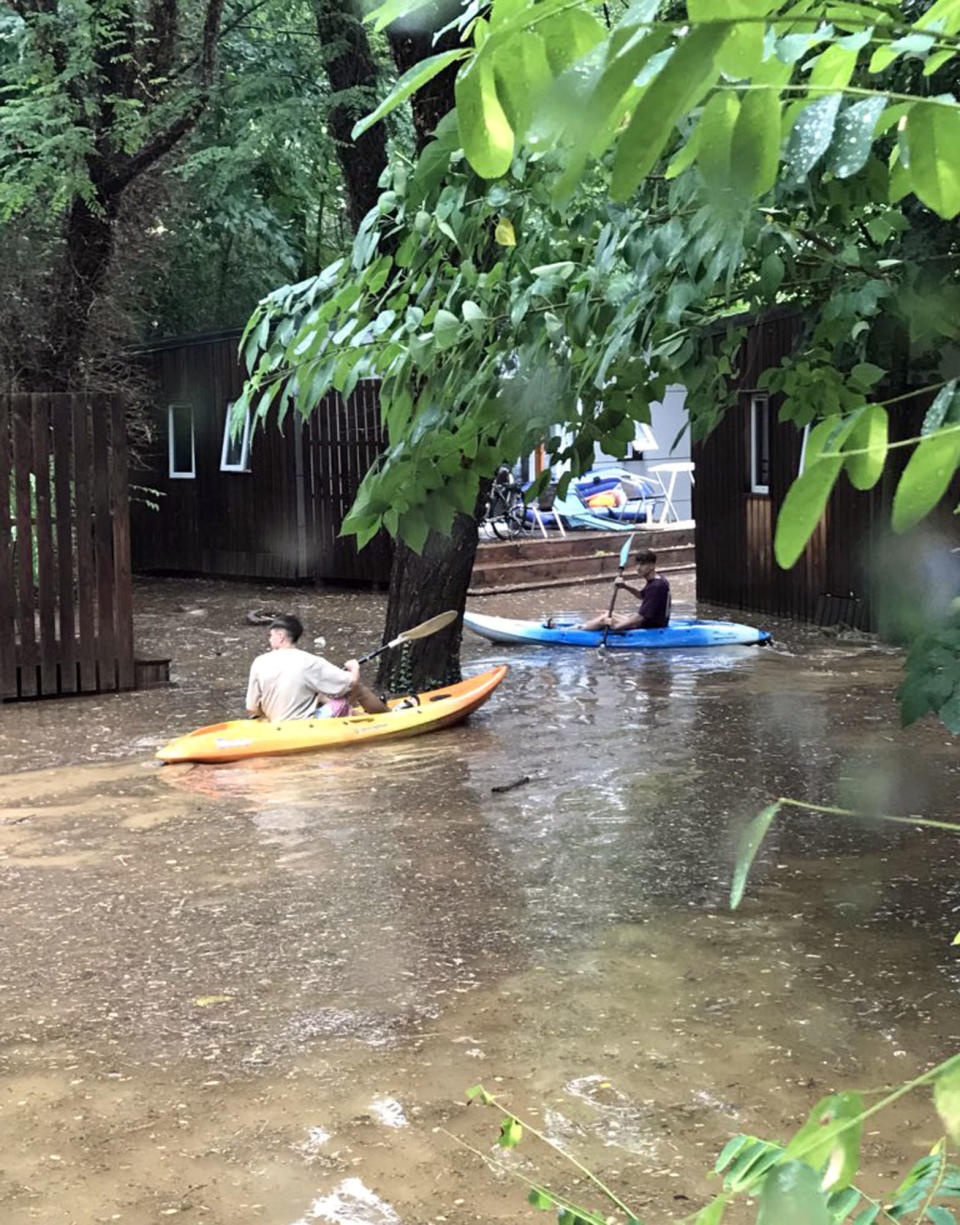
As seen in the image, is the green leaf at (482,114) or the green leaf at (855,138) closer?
the green leaf at (482,114)

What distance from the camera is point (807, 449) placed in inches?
43.3

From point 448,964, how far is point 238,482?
693 inches

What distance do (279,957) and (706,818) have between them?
10.1ft

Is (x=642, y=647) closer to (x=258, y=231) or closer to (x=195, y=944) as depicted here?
(x=195, y=944)

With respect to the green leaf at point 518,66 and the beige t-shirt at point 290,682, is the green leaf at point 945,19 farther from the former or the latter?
the beige t-shirt at point 290,682

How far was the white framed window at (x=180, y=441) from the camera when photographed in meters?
24.3

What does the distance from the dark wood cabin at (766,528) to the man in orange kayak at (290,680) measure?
5.74 metres

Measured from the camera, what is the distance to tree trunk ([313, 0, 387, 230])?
1392cm

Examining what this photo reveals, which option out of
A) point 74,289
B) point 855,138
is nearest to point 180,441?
point 74,289

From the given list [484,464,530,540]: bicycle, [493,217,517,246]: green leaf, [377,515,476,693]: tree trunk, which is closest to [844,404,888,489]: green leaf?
[493,217,517,246]: green leaf

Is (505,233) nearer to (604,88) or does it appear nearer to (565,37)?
(565,37)

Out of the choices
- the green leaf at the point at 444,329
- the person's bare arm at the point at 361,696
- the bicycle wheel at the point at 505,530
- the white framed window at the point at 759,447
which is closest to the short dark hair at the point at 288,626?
the person's bare arm at the point at 361,696

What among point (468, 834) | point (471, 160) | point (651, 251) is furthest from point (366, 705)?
point (471, 160)

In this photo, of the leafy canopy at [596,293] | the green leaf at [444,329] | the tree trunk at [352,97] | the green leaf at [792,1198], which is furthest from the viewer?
the tree trunk at [352,97]
